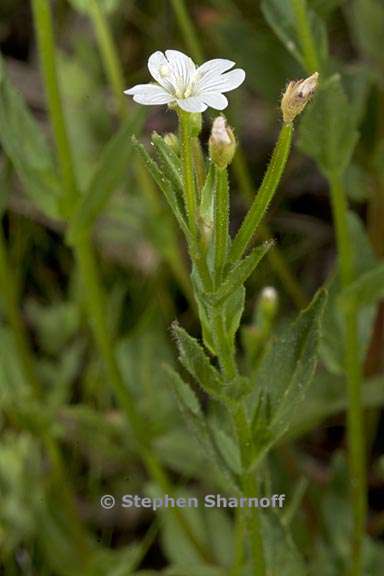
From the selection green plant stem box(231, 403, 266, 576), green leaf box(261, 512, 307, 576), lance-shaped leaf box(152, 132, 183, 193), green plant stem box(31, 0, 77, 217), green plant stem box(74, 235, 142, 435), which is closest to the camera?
lance-shaped leaf box(152, 132, 183, 193)

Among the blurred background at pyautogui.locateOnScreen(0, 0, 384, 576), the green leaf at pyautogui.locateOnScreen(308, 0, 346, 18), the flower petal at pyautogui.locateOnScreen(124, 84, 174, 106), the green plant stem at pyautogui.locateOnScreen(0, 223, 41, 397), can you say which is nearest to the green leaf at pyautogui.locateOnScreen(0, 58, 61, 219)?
the blurred background at pyautogui.locateOnScreen(0, 0, 384, 576)

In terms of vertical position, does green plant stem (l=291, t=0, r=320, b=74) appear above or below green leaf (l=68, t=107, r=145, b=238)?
above

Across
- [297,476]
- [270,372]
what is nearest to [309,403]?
[297,476]

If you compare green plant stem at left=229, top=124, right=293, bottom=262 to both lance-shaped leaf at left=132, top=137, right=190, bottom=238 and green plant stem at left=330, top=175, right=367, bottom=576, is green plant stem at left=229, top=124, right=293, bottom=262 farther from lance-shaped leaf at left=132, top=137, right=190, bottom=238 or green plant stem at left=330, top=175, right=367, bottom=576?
green plant stem at left=330, top=175, right=367, bottom=576

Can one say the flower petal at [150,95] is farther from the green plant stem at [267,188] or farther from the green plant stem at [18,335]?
the green plant stem at [18,335]

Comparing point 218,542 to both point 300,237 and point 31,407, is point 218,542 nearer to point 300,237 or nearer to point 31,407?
point 31,407

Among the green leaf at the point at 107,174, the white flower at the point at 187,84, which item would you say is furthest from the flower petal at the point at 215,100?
the green leaf at the point at 107,174
